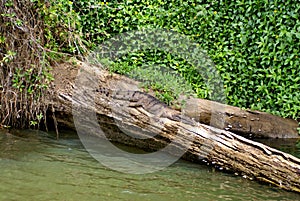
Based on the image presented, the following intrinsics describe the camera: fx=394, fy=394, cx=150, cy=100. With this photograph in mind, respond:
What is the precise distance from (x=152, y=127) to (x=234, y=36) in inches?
98.1

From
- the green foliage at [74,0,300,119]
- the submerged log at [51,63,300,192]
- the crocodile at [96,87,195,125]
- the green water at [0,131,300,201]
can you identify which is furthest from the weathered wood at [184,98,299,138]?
the green water at [0,131,300,201]

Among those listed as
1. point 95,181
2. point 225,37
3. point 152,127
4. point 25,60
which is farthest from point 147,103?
point 225,37

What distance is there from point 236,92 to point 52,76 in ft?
9.40

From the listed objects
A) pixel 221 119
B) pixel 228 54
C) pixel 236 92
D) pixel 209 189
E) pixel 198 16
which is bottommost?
pixel 209 189

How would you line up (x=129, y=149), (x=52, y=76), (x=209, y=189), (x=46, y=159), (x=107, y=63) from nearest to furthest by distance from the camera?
1. (x=209, y=189)
2. (x=46, y=159)
3. (x=129, y=149)
4. (x=52, y=76)
5. (x=107, y=63)

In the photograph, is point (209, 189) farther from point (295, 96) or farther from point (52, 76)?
point (295, 96)

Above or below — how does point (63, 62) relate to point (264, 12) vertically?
below

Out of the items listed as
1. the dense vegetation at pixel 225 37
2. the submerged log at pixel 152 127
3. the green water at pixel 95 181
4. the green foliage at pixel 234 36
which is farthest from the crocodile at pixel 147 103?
the green foliage at pixel 234 36

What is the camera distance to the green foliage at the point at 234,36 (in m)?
5.87

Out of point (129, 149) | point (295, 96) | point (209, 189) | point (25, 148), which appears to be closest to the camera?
point (209, 189)

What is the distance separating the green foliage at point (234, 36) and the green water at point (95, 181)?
6.01 ft

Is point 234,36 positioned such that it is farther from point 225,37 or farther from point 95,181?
point 95,181

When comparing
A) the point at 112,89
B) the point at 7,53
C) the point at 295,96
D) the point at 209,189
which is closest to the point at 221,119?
the point at 295,96

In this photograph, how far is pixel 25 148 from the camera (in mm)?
4332
